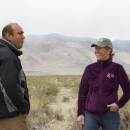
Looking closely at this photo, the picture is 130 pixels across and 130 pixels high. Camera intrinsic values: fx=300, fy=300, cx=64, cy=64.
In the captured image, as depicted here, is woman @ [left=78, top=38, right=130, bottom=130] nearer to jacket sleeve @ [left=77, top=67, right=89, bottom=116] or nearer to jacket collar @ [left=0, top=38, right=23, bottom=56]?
jacket sleeve @ [left=77, top=67, right=89, bottom=116]

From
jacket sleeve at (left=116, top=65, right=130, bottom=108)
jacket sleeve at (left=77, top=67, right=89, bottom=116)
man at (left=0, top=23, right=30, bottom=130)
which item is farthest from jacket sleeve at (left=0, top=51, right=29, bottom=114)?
jacket sleeve at (left=116, top=65, right=130, bottom=108)

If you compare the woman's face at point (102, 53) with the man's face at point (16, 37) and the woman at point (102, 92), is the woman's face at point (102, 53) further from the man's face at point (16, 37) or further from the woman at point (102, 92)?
the man's face at point (16, 37)

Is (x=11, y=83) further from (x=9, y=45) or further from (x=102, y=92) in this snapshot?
(x=102, y=92)

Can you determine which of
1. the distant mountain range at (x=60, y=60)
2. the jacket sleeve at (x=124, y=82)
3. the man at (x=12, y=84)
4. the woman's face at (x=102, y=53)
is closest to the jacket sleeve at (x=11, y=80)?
the man at (x=12, y=84)

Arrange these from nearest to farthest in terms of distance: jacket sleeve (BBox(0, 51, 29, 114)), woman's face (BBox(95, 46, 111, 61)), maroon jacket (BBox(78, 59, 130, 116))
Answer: jacket sleeve (BBox(0, 51, 29, 114))
maroon jacket (BBox(78, 59, 130, 116))
woman's face (BBox(95, 46, 111, 61))

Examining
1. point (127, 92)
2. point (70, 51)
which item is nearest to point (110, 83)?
point (127, 92)

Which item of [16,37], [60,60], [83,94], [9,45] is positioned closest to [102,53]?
[83,94]

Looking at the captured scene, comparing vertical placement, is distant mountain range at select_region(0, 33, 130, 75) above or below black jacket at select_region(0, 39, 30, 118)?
below

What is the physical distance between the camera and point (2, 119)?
10.6 ft

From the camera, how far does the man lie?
119 inches

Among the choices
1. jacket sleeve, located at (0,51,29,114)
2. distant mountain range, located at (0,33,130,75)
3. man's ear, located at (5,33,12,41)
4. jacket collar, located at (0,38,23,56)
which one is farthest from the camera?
distant mountain range, located at (0,33,130,75)

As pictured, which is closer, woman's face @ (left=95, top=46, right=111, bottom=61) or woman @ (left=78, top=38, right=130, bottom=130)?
woman @ (left=78, top=38, right=130, bottom=130)

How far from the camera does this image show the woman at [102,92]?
140 inches

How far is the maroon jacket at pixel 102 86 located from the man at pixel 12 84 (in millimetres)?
795
